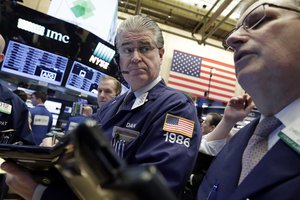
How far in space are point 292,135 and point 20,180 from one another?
84 cm

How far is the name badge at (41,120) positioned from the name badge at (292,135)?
3.84m

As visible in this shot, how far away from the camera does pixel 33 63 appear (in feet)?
10.9

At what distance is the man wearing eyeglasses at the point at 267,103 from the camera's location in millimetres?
686

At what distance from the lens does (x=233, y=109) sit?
1.22 metres

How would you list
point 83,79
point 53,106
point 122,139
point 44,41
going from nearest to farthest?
point 122,139 < point 44,41 < point 83,79 < point 53,106

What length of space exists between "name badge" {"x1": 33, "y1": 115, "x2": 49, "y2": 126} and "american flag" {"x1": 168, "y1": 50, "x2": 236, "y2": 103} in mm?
3700

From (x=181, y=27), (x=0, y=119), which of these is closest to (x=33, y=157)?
(x=0, y=119)

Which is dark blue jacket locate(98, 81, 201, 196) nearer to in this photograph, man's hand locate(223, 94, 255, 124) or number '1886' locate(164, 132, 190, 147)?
number '1886' locate(164, 132, 190, 147)

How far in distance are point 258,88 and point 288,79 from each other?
9cm

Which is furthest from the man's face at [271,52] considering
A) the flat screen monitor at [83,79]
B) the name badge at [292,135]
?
Result: the flat screen monitor at [83,79]

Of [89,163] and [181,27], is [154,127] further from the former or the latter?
[181,27]

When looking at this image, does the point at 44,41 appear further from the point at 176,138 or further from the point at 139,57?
the point at 176,138

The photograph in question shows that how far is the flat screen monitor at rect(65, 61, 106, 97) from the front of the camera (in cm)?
363

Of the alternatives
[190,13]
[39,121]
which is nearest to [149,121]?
[39,121]
